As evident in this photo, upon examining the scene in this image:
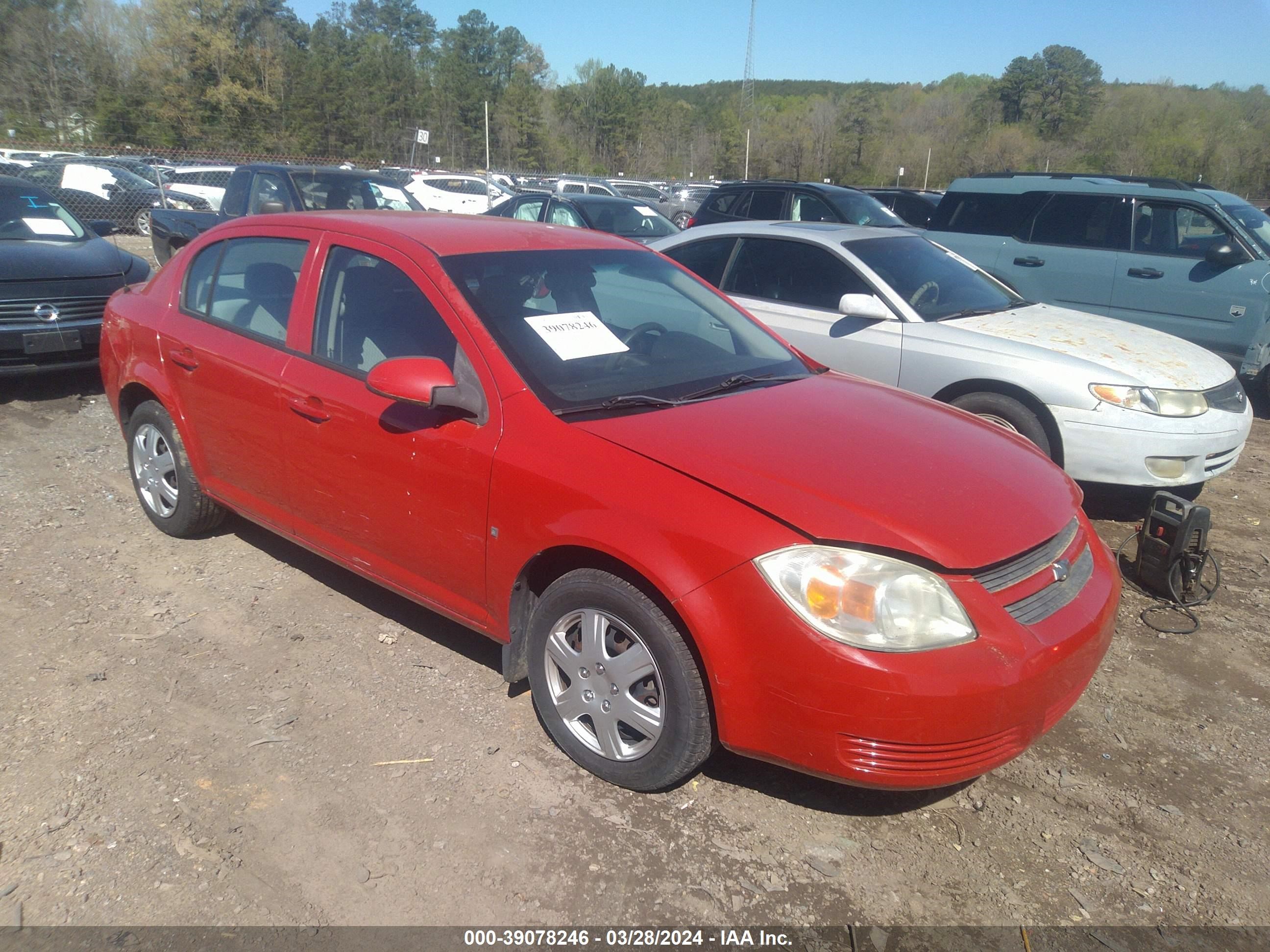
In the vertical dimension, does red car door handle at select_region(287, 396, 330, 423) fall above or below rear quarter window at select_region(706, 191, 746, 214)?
below

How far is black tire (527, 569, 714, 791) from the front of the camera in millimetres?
2553

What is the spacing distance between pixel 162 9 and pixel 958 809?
2444 inches

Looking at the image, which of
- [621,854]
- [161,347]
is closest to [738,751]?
[621,854]

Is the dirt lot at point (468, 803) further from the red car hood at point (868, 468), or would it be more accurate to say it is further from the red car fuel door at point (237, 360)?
the red car hood at point (868, 468)

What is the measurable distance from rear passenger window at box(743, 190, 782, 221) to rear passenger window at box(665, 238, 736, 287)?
197 inches

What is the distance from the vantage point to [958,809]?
2.87 meters

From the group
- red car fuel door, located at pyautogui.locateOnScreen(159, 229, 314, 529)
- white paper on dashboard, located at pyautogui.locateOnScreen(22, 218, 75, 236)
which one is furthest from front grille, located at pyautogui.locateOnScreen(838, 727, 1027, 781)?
white paper on dashboard, located at pyautogui.locateOnScreen(22, 218, 75, 236)

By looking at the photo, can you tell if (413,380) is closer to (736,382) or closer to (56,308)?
(736,382)

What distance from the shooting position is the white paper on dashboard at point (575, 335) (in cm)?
320

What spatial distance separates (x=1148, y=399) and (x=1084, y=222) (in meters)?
4.36

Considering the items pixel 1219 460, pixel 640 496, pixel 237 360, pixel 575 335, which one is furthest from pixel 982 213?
pixel 640 496

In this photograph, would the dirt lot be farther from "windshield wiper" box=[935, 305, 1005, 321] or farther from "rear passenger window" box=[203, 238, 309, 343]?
"windshield wiper" box=[935, 305, 1005, 321]

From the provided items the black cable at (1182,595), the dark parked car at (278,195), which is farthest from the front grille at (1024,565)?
the dark parked car at (278,195)

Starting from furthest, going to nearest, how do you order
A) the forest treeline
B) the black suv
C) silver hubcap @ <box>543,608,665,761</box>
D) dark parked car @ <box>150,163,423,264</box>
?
1. the forest treeline
2. the black suv
3. dark parked car @ <box>150,163,423,264</box>
4. silver hubcap @ <box>543,608,665,761</box>
